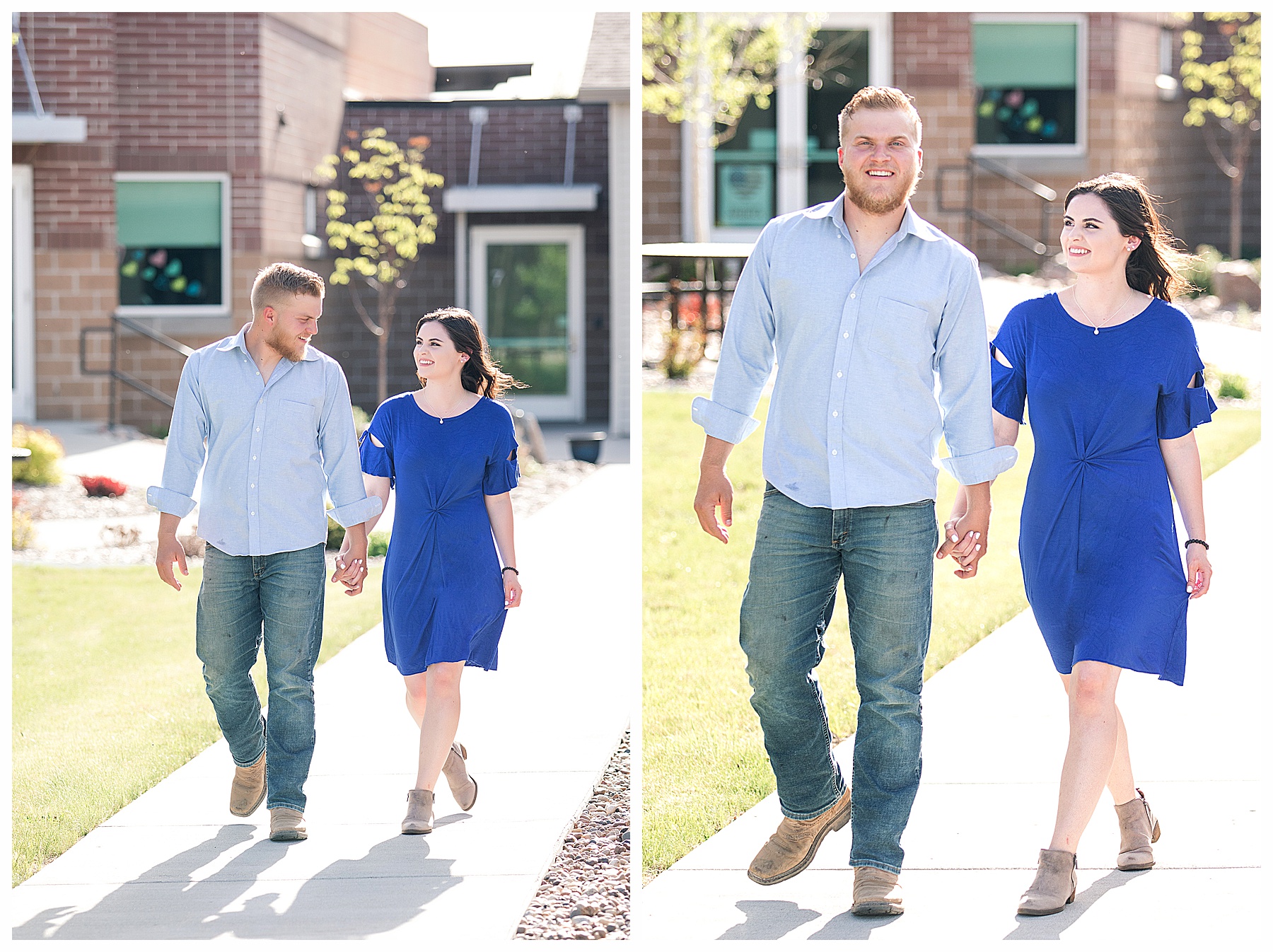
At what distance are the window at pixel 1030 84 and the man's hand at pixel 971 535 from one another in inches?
495

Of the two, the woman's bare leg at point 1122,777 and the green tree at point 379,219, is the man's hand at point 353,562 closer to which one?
the woman's bare leg at point 1122,777

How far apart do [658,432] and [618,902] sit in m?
5.88

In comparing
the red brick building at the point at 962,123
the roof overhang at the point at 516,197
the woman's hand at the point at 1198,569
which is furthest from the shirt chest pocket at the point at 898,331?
the red brick building at the point at 962,123

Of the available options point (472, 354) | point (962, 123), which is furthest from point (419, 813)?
point (962, 123)

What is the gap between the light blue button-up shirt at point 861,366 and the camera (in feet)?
10.8

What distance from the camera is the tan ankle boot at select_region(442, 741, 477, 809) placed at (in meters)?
4.02

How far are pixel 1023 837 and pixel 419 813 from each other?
1654 millimetres

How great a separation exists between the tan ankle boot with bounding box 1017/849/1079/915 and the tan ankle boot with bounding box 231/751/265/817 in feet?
6.76

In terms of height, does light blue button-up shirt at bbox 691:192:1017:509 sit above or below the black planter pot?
above

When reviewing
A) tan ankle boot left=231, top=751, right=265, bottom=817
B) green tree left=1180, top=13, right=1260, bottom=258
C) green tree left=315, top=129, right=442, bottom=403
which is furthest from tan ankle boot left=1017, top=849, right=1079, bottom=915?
green tree left=1180, top=13, right=1260, bottom=258

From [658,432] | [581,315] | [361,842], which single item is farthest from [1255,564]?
[581,315]

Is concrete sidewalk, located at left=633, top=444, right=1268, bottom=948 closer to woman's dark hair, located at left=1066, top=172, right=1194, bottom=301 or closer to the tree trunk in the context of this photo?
woman's dark hair, located at left=1066, top=172, right=1194, bottom=301

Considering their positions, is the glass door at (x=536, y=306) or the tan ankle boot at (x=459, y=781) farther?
the glass door at (x=536, y=306)

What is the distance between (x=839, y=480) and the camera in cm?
331
